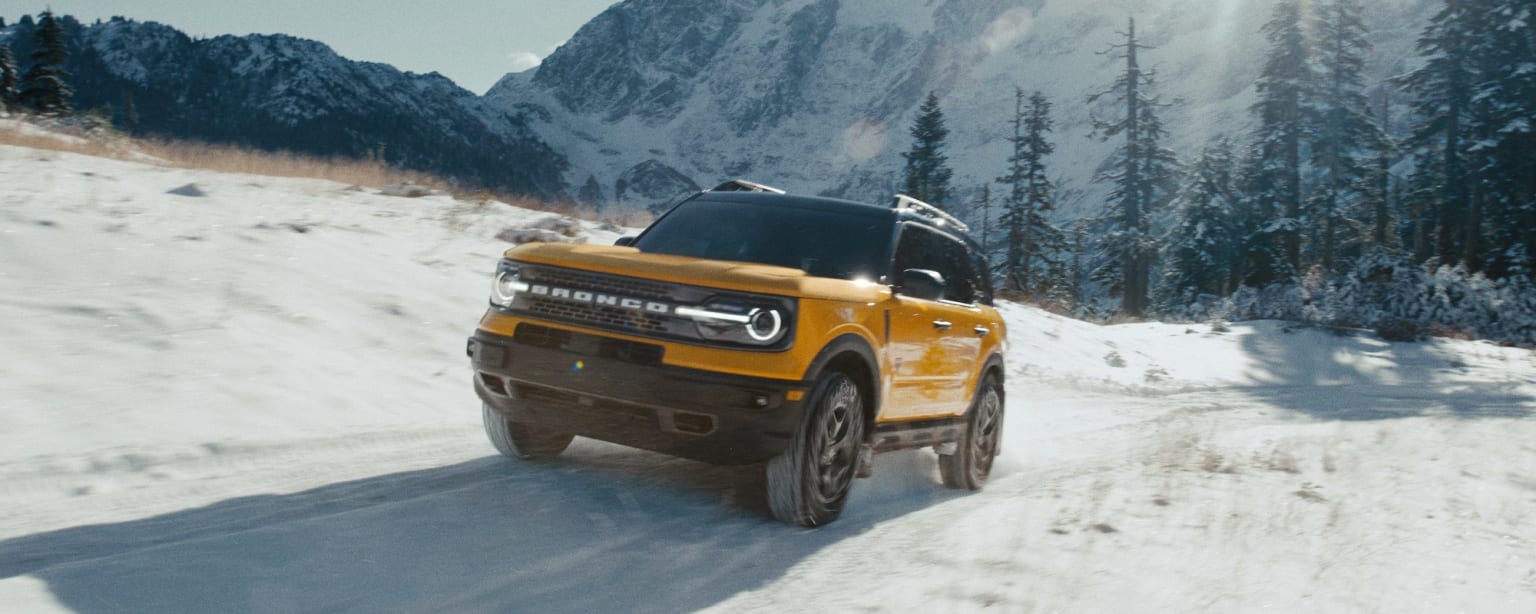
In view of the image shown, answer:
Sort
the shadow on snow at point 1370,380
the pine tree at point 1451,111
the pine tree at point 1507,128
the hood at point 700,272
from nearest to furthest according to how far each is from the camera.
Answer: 1. the hood at point 700,272
2. the shadow on snow at point 1370,380
3. the pine tree at point 1507,128
4. the pine tree at point 1451,111

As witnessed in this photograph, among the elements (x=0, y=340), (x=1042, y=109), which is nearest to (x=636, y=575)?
(x=0, y=340)

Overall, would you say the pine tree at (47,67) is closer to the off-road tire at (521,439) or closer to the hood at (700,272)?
the off-road tire at (521,439)

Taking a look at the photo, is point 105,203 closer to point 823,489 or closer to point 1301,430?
point 823,489

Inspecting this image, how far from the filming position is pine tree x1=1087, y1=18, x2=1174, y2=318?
4122cm

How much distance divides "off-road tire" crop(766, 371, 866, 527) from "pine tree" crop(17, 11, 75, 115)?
6287cm

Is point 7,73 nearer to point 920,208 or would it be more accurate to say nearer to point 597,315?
point 920,208

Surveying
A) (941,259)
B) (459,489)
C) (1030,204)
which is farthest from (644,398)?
(1030,204)

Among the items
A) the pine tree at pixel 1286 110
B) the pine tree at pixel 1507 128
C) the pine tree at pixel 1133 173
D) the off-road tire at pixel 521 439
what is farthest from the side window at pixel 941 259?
the pine tree at pixel 1286 110

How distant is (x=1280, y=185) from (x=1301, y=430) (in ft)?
133

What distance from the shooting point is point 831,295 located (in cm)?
507

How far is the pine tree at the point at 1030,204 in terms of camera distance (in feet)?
165

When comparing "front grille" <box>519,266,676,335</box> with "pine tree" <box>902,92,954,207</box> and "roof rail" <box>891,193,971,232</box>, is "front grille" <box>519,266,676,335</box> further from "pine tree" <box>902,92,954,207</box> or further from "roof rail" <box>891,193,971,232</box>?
"pine tree" <box>902,92,954,207</box>

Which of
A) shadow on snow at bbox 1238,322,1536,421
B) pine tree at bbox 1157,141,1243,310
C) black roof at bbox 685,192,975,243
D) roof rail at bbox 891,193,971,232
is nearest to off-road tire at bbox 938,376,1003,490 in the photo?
roof rail at bbox 891,193,971,232

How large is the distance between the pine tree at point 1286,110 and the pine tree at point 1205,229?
35.8 feet
